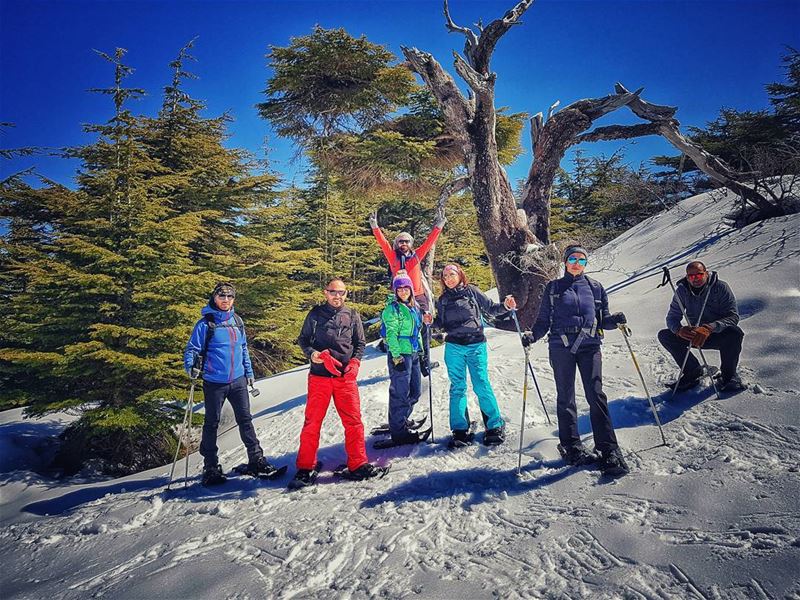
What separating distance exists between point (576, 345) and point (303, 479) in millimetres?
3213

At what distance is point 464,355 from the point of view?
454 cm

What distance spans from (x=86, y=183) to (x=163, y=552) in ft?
29.5

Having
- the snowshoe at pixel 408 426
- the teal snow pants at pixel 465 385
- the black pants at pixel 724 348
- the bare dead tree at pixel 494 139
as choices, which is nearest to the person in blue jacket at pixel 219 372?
the snowshoe at pixel 408 426

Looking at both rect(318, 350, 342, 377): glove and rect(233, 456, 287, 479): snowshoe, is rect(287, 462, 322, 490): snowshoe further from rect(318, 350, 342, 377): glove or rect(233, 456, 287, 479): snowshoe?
rect(318, 350, 342, 377): glove

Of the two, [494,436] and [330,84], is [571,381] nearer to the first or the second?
[494,436]

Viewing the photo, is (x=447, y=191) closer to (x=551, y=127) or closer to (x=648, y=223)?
(x=551, y=127)

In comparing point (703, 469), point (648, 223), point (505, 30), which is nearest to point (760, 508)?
point (703, 469)

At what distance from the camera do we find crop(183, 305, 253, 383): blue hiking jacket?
14.6ft

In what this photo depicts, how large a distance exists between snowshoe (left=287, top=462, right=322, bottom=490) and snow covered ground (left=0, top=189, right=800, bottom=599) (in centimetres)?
11

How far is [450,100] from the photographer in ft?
24.6

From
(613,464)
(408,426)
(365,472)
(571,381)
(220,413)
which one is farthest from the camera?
(408,426)

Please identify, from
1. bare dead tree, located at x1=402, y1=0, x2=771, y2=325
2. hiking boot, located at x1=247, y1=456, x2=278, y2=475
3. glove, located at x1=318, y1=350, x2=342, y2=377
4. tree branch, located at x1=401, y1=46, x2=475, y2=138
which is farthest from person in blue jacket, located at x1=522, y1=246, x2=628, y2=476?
tree branch, located at x1=401, y1=46, x2=475, y2=138

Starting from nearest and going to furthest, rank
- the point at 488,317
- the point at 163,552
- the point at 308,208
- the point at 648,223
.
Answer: the point at 163,552, the point at 488,317, the point at 648,223, the point at 308,208

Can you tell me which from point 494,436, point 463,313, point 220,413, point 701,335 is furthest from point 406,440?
point 701,335
